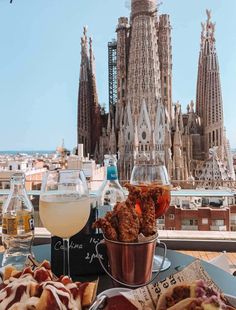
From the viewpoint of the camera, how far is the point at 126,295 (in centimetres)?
32

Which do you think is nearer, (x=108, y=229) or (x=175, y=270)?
(x=108, y=229)

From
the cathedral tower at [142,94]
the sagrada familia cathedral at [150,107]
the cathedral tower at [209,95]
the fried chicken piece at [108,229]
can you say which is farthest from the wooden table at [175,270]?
the cathedral tower at [209,95]

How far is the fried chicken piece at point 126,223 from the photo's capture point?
1.40ft

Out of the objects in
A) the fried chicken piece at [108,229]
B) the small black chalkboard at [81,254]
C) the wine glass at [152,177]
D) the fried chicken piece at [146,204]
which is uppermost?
the wine glass at [152,177]

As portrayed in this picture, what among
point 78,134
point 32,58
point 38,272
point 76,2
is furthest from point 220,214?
point 78,134

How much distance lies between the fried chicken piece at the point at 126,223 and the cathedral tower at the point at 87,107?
59.4ft

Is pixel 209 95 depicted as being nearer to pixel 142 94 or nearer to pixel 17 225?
pixel 142 94

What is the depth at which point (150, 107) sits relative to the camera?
57.2 feet

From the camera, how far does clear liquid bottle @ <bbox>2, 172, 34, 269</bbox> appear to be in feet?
2.06

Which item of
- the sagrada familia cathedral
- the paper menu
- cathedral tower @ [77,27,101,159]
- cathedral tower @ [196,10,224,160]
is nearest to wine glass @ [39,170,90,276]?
the paper menu

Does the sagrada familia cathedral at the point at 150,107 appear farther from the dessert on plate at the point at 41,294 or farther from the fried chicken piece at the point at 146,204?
the dessert on plate at the point at 41,294

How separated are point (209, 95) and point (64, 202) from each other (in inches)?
732

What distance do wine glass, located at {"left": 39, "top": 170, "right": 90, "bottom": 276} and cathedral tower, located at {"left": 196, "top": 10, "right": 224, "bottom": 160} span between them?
17792mm

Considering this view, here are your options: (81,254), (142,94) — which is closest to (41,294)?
(81,254)
